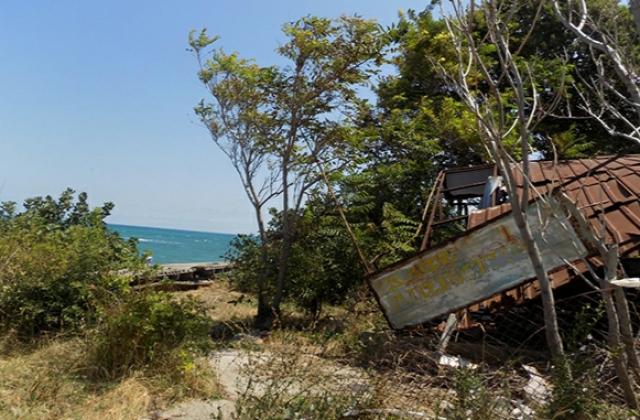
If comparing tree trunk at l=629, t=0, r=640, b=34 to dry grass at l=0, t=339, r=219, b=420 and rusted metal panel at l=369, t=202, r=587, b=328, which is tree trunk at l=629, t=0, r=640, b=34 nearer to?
rusted metal panel at l=369, t=202, r=587, b=328

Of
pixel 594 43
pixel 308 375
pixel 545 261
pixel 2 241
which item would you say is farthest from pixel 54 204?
pixel 594 43

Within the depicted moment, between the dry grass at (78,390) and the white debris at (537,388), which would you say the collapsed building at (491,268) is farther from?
the dry grass at (78,390)

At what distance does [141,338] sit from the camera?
4.72 m

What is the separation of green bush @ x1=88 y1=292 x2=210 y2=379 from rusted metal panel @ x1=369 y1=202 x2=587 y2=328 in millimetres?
2075

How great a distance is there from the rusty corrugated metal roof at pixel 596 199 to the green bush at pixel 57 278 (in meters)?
4.49

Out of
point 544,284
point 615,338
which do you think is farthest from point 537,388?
point 544,284

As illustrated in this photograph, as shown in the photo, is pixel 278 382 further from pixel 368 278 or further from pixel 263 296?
pixel 263 296

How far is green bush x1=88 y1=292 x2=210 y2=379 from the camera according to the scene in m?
4.64

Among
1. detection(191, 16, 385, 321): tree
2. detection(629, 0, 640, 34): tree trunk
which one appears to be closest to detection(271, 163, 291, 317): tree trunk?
detection(191, 16, 385, 321): tree

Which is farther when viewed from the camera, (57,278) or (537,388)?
(57,278)

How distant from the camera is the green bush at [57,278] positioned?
5.86 m

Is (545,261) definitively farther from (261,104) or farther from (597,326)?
(261,104)

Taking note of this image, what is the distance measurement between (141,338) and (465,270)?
3.31m

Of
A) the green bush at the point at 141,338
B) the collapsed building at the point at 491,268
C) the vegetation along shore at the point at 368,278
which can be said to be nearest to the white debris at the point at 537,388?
the vegetation along shore at the point at 368,278
